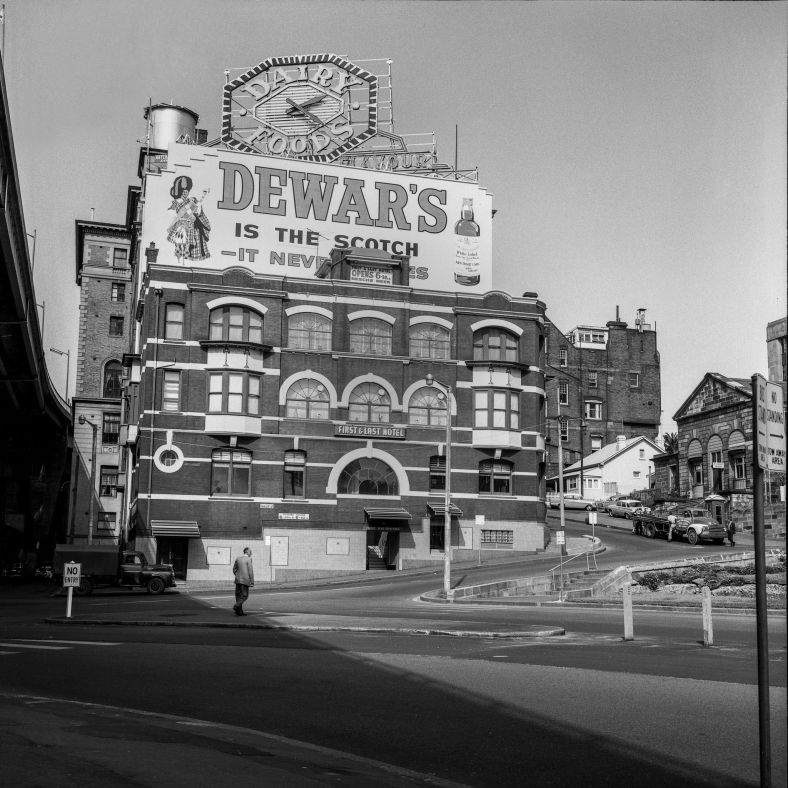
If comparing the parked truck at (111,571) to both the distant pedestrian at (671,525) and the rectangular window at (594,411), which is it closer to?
the distant pedestrian at (671,525)

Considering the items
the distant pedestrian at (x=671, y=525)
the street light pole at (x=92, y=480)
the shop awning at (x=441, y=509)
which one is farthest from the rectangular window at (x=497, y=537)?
the street light pole at (x=92, y=480)

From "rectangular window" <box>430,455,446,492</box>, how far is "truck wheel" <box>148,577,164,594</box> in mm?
19510

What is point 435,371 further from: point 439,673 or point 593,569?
point 439,673

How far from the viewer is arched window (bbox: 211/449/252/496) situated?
5572 cm

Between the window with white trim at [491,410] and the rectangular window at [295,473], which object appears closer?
the rectangular window at [295,473]

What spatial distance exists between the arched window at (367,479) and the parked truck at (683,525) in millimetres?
16032

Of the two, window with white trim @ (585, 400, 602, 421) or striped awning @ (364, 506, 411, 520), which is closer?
striped awning @ (364, 506, 411, 520)

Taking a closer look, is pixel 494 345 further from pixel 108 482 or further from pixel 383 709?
pixel 383 709

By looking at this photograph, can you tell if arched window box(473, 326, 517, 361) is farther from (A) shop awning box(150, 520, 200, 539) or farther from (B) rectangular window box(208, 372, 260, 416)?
(A) shop awning box(150, 520, 200, 539)

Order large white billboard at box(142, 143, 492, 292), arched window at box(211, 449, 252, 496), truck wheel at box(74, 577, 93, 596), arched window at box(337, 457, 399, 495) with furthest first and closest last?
large white billboard at box(142, 143, 492, 292) → arched window at box(337, 457, 399, 495) → arched window at box(211, 449, 252, 496) → truck wheel at box(74, 577, 93, 596)

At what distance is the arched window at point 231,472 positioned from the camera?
5572cm

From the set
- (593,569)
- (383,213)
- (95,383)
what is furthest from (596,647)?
(95,383)

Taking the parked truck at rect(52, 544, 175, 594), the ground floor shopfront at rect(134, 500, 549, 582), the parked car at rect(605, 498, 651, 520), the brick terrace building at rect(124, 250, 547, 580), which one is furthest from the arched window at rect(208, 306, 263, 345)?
the parked car at rect(605, 498, 651, 520)

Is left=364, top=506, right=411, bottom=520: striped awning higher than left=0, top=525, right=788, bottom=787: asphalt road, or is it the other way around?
left=364, top=506, right=411, bottom=520: striped awning
